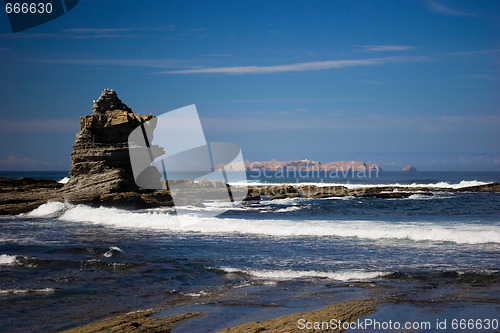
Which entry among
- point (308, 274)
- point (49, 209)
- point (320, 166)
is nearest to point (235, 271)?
point (308, 274)

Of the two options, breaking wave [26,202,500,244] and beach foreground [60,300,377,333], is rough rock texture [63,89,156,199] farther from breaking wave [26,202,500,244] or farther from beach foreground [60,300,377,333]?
beach foreground [60,300,377,333]

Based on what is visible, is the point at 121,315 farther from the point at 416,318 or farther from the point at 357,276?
the point at 357,276

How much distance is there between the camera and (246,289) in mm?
7734

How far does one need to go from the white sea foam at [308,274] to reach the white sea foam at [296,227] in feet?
18.4

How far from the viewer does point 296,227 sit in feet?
51.8

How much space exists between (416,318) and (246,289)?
2.98 m

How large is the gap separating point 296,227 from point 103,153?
528 inches

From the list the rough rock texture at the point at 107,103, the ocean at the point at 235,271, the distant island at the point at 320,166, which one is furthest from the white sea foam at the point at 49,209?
the distant island at the point at 320,166

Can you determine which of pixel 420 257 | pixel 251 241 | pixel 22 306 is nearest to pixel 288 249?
pixel 251 241

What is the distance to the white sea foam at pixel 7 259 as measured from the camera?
974 centimetres

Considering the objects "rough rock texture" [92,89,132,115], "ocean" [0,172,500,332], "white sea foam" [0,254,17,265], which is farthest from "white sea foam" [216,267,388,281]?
"rough rock texture" [92,89,132,115]

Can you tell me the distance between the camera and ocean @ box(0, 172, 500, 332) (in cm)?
650

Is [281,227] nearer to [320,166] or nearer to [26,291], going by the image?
[26,291]

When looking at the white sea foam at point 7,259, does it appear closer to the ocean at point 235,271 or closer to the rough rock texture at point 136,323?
the ocean at point 235,271
